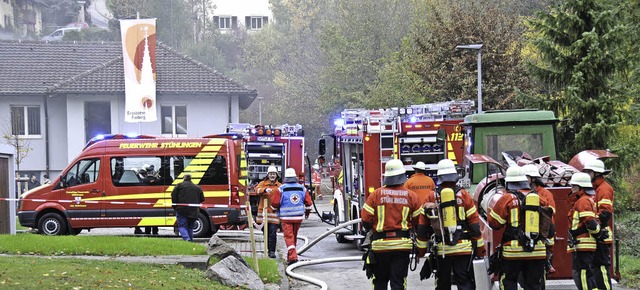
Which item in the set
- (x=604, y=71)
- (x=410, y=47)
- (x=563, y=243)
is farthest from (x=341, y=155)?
(x=410, y=47)

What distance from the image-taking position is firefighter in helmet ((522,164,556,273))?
11133 millimetres

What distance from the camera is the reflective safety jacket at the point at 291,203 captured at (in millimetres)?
17172

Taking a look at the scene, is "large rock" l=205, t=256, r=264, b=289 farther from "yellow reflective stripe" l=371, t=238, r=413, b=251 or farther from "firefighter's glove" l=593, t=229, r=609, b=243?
"firefighter's glove" l=593, t=229, r=609, b=243

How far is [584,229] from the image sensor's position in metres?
11.8

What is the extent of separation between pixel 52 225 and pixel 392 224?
505 inches

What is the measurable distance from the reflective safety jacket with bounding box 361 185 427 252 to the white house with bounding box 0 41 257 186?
3281 centimetres

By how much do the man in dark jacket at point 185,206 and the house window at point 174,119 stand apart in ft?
78.8

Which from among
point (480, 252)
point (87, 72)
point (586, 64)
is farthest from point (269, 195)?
point (87, 72)

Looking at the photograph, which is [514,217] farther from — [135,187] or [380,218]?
[135,187]

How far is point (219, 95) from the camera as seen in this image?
44.3 metres

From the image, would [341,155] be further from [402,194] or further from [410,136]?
[402,194]

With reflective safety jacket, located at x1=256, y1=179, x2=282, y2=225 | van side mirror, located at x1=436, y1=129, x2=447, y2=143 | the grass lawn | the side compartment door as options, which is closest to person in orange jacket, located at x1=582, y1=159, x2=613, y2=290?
the grass lawn

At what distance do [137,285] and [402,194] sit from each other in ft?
11.4

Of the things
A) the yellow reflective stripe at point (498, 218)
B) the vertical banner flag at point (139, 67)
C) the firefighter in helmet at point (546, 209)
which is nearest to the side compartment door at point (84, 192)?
the vertical banner flag at point (139, 67)
